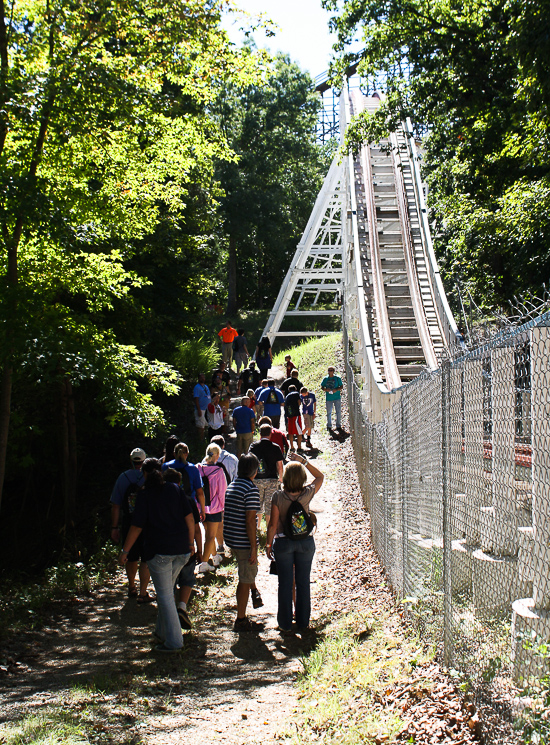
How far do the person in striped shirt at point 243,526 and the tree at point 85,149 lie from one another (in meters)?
3.91

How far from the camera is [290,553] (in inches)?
291

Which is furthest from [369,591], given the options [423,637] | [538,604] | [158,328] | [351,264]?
[351,264]

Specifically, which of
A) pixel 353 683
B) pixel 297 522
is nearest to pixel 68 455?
pixel 297 522

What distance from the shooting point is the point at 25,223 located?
927 centimetres

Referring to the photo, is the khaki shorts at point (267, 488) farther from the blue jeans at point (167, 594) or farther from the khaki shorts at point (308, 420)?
the khaki shorts at point (308, 420)

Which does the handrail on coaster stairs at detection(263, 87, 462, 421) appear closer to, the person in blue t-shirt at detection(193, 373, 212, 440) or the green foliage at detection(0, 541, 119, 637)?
the person in blue t-shirt at detection(193, 373, 212, 440)

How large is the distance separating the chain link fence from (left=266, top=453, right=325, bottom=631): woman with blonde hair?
0.96 metres

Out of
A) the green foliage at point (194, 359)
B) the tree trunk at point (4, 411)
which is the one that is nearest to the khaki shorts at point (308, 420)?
the green foliage at point (194, 359)

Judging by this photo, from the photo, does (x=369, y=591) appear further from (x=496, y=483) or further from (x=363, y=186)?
(x=363, y=186)

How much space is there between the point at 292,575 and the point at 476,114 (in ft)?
48.0

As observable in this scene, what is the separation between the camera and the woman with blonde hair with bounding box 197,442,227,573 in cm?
985

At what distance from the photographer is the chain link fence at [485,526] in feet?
11.7

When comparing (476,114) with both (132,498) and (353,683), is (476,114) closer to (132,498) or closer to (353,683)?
(132,498)

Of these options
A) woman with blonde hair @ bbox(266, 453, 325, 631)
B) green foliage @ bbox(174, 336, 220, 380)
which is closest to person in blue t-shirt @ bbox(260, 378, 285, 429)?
woman with blonde hair @ bbox(266, 453, 325, 631)
